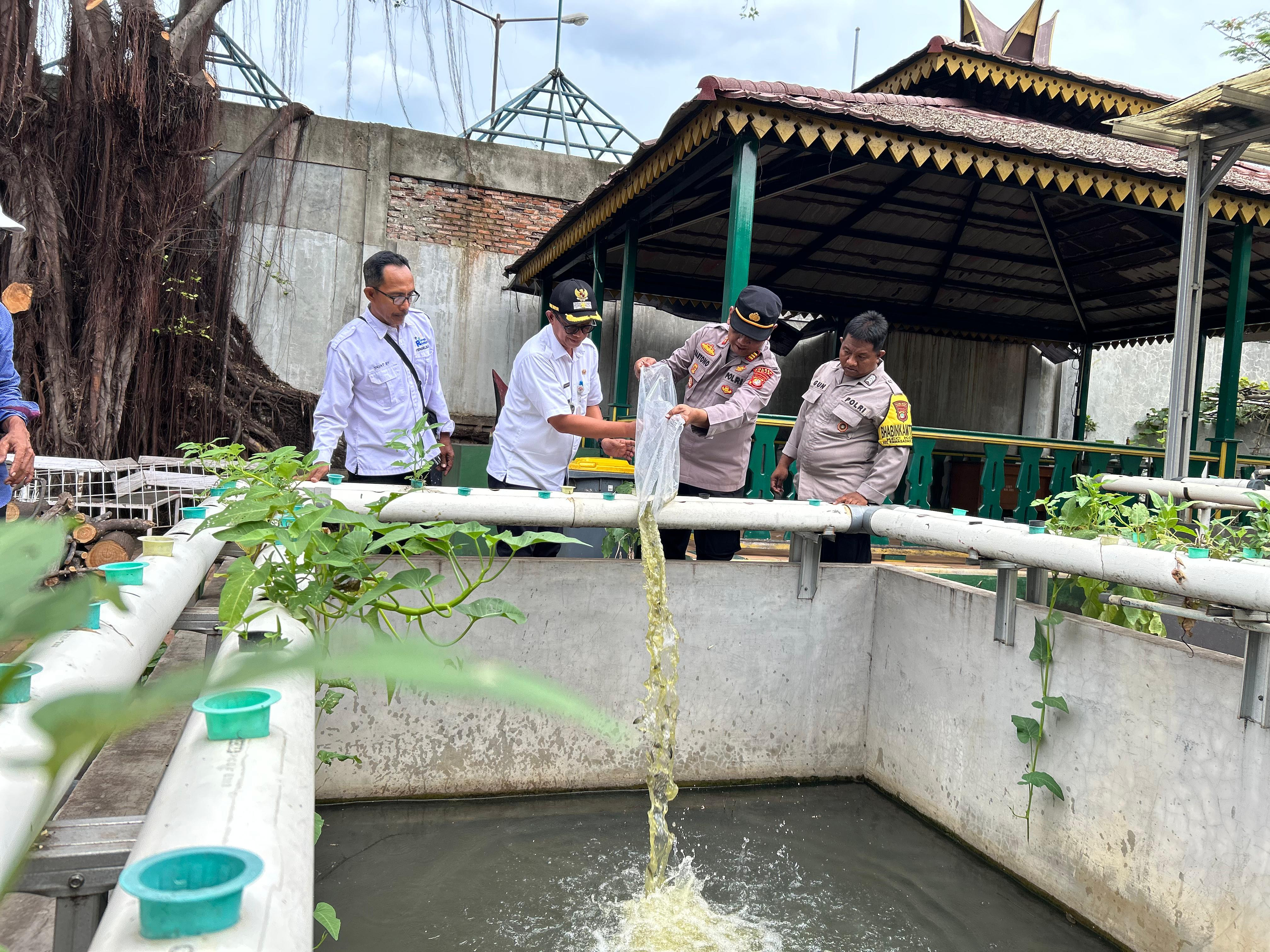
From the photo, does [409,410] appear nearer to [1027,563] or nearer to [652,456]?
[652,456]

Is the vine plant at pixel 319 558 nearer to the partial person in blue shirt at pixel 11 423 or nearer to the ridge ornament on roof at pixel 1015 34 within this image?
the partial person in blue shirt at pixel 11 423

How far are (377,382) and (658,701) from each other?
5.43ft

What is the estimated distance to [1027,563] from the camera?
258 centimetres

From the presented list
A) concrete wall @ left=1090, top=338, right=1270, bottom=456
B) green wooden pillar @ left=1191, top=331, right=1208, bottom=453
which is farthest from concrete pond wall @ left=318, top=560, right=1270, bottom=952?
concrete wall @ left=1090, top=338, right=1270, bottom=456

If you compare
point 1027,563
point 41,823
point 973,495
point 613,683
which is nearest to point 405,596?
point 613,683

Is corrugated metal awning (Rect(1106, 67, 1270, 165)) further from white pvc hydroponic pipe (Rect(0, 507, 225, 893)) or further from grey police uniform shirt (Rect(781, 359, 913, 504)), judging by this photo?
white pvc hydroponic pipe (Rect(0, 507, 225, 893))

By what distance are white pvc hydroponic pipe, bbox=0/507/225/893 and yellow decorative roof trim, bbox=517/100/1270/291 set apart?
402 cm

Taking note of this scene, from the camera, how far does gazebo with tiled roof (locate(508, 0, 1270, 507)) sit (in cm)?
546

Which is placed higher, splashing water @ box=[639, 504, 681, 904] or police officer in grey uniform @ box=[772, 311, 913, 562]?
police officer in grey uniform @ box=[772, 311, 913, 562]

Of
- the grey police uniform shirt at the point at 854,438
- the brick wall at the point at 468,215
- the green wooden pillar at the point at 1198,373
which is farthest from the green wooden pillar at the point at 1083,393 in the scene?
the grey police uniform shirt at the point at 854,438

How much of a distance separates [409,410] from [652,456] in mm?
1118

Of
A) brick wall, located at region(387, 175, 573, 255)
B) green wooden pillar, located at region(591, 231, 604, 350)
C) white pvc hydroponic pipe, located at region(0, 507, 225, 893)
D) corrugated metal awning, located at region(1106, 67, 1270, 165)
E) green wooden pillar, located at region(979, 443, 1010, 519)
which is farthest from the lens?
brick wall, located at region(387, 175, 573, 255)

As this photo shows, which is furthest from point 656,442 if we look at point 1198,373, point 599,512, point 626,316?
point 1198,373

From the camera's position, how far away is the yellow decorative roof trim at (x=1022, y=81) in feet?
26.9
